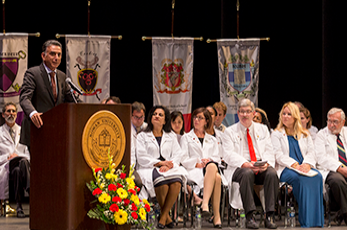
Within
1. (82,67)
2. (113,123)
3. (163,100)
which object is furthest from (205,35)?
(113,123)

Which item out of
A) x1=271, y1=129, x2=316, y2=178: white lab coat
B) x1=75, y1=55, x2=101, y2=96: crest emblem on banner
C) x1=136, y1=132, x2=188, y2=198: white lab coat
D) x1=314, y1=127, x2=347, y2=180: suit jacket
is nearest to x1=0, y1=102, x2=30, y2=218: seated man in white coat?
x1=75, y1=55, x2=101, y2=96: crest emblem on banner

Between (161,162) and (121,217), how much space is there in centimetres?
218

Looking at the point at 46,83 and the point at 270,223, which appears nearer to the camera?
the point at 46,83

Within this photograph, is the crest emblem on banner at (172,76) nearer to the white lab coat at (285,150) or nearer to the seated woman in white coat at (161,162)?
the seated woman in white coat at (161,162)

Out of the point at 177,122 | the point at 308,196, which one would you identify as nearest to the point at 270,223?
the point at 308,196

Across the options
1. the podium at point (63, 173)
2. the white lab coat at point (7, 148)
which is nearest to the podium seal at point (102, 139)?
the podium at point (63, 173)

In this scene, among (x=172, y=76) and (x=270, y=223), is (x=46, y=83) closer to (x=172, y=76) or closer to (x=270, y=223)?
(x=270, y=223)

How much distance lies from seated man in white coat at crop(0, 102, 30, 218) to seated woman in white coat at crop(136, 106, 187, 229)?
4.83 ft

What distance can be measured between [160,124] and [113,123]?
2301 mm

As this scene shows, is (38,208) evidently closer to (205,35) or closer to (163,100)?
(163,100)

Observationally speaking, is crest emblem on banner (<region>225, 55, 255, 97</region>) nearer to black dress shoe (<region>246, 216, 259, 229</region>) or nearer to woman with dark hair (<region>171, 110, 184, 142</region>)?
woman with dark hair (<region>171, 110, 184, 142</region>)

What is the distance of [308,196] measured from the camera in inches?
197

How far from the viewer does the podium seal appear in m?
2.89

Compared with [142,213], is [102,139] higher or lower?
higher
